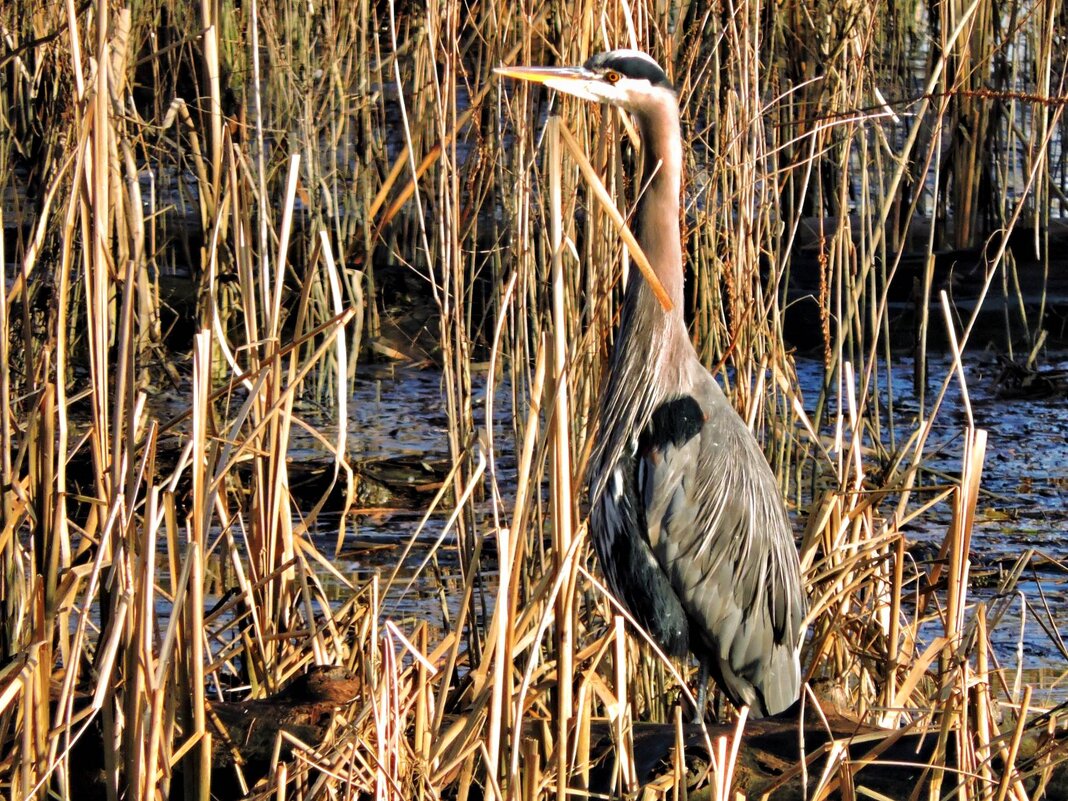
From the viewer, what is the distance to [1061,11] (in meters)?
5.77

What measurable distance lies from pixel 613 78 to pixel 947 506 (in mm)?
2569

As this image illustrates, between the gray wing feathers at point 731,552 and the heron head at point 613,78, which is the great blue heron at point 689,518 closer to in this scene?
the gray wing feathers at point 731,552

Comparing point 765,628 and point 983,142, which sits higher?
point 983,142

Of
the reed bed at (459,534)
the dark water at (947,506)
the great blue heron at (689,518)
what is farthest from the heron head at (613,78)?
the dark water at (947,506)

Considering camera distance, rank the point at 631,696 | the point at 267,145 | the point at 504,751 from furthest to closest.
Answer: the point at 267,145
the point at 631,696
the point at 504,751

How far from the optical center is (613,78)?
2547 millimetres

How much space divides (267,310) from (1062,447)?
354 cm

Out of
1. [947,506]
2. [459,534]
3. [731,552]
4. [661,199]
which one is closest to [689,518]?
[731,552]

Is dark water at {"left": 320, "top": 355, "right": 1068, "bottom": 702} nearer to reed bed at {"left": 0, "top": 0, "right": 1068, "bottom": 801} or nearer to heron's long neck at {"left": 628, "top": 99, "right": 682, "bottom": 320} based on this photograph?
reed bed at {"left": 0, "top": 0, "right": 1068, "bottom": 801}

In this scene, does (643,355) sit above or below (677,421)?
above

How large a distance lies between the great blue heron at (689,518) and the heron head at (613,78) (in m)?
0.37

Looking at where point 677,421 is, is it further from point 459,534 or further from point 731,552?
point 459,534

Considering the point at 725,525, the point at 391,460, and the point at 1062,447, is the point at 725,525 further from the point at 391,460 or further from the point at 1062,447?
the point at 1062,447

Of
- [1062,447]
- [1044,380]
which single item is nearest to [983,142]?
[1044,380]
